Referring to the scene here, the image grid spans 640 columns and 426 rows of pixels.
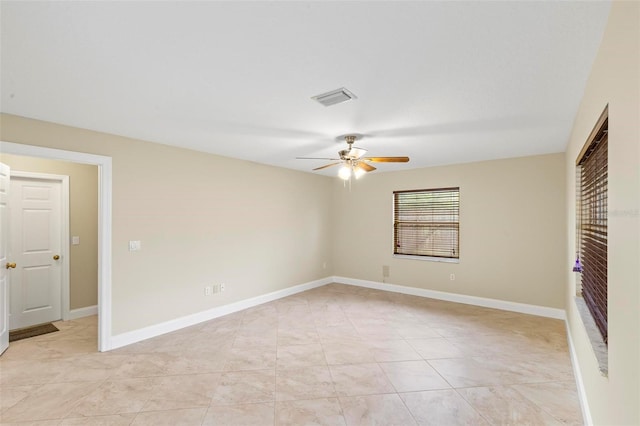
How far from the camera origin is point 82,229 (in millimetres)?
4574

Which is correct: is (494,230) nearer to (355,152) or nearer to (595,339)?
(355,152)

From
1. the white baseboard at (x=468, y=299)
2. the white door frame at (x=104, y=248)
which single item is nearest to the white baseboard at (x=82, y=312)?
Result: the white door frame at (x=104, y=248)

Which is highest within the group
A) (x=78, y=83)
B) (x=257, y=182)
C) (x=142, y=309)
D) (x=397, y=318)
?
(x=78, y=83)

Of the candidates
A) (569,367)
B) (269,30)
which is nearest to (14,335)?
(269,30)

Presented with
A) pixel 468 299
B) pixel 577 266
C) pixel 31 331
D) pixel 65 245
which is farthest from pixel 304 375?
pixel 65 245

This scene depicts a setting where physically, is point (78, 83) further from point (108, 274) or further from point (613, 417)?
point (613, 417)

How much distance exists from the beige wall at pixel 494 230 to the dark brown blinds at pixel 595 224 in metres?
1.80

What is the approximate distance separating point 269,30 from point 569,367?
12.7 feet

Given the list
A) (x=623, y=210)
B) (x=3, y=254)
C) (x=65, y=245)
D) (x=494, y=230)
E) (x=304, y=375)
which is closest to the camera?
(x=623, y=210)

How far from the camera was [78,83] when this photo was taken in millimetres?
2199

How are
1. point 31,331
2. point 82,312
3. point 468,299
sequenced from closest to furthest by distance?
1. point 31,331
2. point 82,312
3. point 468,299

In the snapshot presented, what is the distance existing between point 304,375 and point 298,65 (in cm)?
261

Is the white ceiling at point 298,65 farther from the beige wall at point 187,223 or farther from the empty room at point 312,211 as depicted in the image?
the beige wall at point 187,223

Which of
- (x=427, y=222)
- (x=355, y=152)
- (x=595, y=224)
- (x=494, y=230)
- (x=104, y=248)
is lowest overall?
(x=104, y=248)
